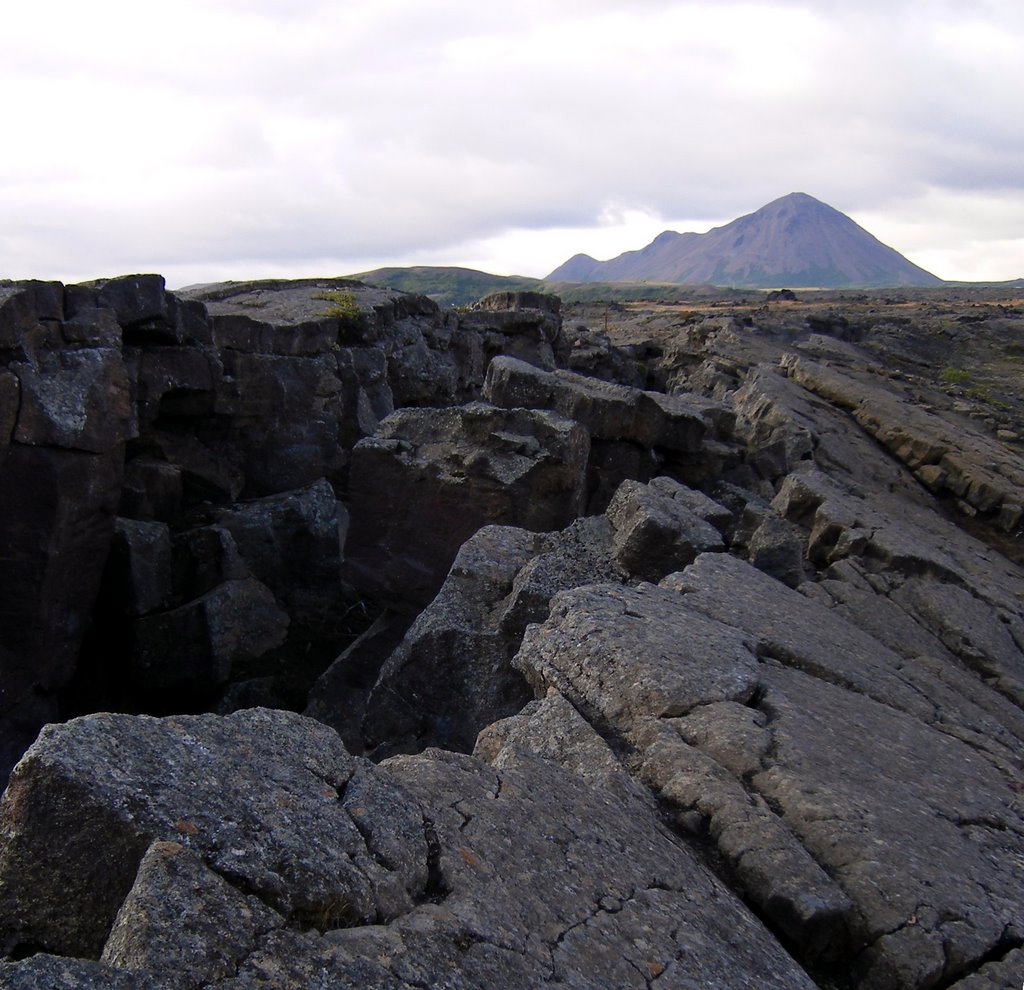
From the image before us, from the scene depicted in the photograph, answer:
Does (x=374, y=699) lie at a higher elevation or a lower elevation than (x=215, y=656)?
higher

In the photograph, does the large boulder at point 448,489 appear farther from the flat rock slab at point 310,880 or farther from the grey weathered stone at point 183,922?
the grey weathered stone at point 183,922

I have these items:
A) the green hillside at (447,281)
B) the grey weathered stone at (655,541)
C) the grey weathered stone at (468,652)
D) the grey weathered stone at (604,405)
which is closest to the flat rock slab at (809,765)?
the grey weathered stone at (655,541)

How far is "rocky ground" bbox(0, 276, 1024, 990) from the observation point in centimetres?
425

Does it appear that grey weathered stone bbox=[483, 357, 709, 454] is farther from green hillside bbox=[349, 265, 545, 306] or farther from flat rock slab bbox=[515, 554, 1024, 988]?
green hillside bbox=[349, 265, 545, 306]

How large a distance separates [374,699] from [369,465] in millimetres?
4763

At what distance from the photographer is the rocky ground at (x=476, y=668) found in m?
4.25

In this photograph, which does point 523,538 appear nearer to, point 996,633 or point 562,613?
point 562,613

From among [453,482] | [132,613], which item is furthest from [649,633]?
[132,613]

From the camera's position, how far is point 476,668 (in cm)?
951

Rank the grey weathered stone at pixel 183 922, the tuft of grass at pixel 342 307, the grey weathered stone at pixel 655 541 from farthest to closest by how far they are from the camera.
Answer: the tuft of grass at pixel 342 307 → the grey weathered stone at pixel 655 541 → the grey weathered stone at pixel 183 922

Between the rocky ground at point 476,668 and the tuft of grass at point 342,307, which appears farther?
the tuft of grass at point 342,307

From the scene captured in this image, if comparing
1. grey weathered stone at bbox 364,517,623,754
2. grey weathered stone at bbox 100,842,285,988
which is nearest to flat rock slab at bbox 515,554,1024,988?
grey weathered stone at bbox 364,517,623,754

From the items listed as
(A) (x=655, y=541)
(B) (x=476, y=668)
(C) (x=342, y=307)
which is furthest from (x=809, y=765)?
(C) (x=342, y=307)

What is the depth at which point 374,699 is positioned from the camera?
9.94 metres
